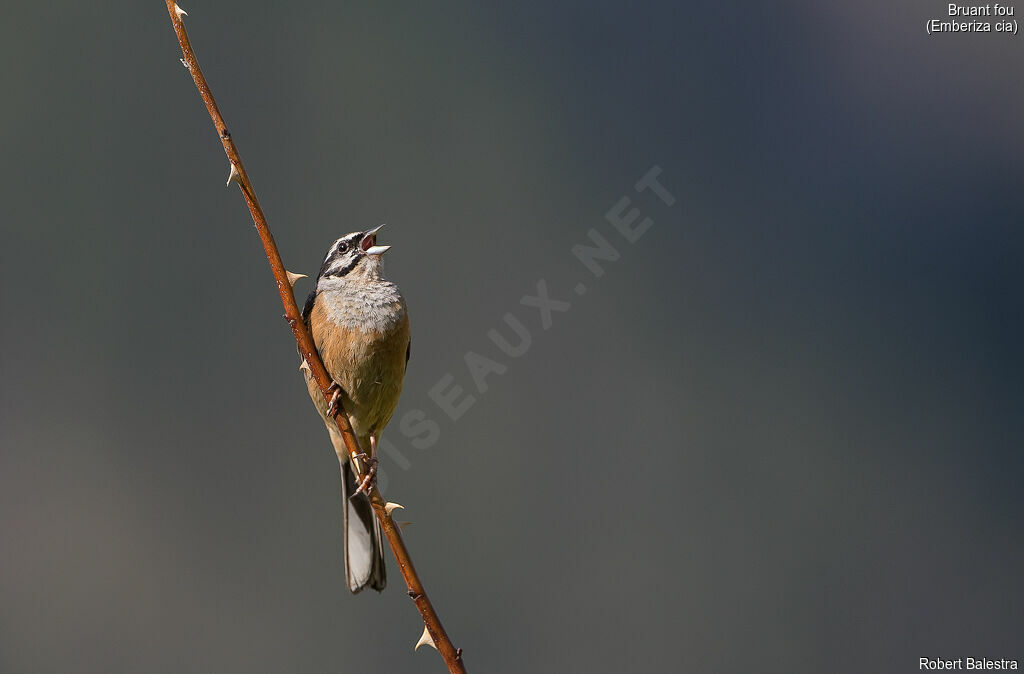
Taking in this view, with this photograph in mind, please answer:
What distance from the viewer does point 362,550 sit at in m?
2.94

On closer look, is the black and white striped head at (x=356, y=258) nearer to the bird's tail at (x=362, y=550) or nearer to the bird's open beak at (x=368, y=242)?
the bird's open beak at (x=368, y=242)

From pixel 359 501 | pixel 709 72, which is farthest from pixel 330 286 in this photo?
pixel 709 72

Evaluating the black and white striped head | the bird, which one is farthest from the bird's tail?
the black and white striped head

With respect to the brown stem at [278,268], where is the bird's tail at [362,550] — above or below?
below

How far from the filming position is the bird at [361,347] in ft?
9.67

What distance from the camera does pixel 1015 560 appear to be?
773 inches

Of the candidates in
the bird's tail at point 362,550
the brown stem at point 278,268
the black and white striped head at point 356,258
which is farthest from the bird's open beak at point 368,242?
the brown stem at point 278,268

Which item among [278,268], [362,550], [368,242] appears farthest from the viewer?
[368,242]

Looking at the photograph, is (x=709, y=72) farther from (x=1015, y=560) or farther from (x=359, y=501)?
(x=359, y=501)

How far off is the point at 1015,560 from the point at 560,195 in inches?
456

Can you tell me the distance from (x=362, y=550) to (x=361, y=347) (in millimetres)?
582

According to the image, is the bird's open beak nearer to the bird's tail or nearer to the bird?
the bird

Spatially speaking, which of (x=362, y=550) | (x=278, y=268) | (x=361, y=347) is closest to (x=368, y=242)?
(x=361, y=347)

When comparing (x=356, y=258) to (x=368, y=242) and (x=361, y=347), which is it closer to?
(x=368, y=242)
